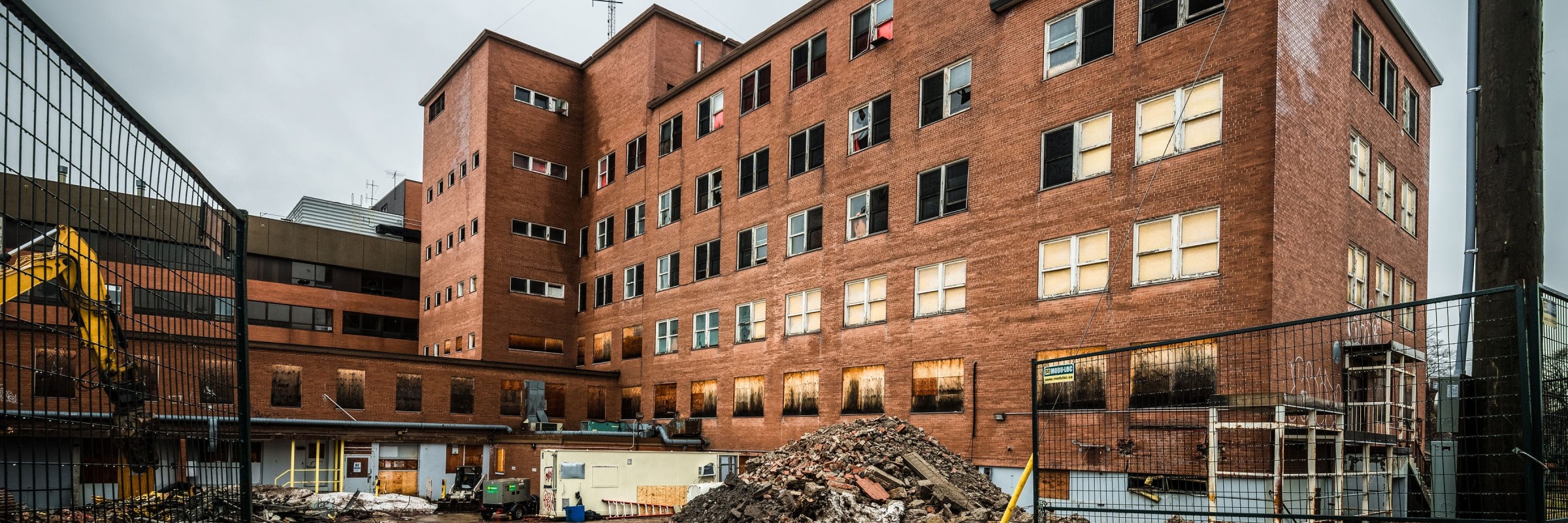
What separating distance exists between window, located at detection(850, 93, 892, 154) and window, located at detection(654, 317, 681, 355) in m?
13.0

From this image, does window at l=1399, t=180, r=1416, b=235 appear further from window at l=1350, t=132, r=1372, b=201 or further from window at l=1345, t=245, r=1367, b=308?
window at l=1345, t=245, r=1367, b=308

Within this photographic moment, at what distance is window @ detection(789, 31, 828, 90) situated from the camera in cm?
3566

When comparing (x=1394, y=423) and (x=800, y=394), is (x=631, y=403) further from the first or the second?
(x=1394, y=423)

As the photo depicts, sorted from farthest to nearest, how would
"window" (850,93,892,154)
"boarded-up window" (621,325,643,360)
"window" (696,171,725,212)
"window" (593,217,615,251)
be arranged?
"window" (593,217,615,251)
"boarded-up window" (621,325,643,360)
"window" (696,171,725,212)
"window" (850,93,892,154)

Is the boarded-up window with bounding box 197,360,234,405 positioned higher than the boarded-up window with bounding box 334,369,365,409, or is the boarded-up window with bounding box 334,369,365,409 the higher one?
the boarded-up window with bounding box 197,360,234,405

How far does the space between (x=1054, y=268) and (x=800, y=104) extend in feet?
44.6

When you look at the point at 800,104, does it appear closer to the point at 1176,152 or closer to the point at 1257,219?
the point at 1176,152

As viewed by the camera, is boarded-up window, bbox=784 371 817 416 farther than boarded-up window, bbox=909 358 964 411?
Yes

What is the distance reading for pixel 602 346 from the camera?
48.1 metres

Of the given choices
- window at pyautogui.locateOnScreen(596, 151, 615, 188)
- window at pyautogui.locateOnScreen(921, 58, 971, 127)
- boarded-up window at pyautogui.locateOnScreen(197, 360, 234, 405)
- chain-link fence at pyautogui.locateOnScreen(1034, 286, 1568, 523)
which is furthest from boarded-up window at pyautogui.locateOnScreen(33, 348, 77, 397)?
window at pyautogui.locateOnScreen(596, 151, 615, 188)

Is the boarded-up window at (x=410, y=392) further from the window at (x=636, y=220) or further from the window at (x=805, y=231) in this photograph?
the window at (x=805, y=231)

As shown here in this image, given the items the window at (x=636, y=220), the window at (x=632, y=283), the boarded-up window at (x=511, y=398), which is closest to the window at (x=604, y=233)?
the window at (x=636, y=220)

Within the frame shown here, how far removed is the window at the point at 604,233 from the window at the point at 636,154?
2858 millimetres

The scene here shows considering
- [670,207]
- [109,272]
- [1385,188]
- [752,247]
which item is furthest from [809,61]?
[109,272]
